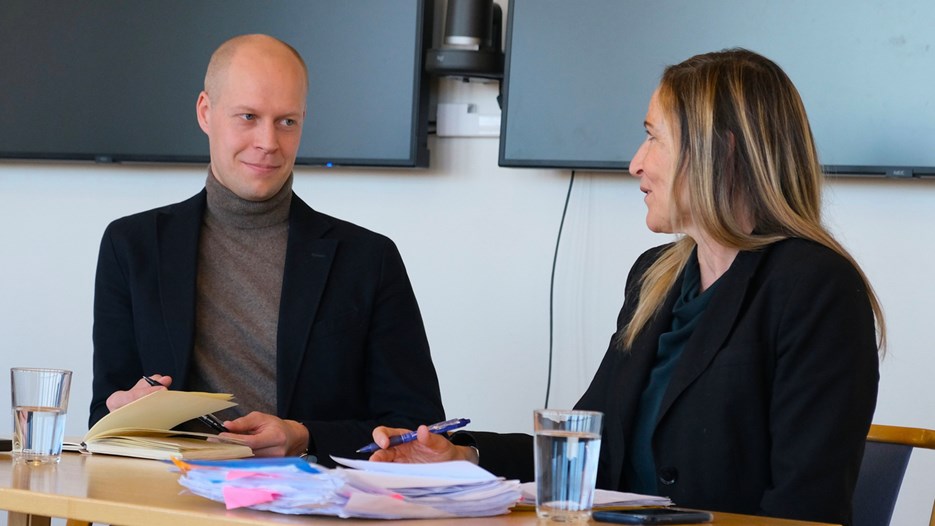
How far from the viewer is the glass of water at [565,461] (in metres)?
1.15

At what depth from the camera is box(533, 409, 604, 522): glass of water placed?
1.15 metres

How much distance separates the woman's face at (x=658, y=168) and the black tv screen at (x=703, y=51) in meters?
0.84

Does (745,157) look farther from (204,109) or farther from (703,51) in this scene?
(204,109)

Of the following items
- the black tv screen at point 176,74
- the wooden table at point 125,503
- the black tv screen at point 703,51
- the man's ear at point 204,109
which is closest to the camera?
the wooden table at point 125,503

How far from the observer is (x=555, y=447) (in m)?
1.15

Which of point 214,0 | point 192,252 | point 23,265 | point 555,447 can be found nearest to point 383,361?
point 192,252

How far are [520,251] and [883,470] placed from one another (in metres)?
1.29

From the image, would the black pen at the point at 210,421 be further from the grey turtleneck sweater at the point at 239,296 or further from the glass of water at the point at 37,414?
the grey turtleneck sweater at the point at 239,296

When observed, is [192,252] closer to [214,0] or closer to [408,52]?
[408,52]

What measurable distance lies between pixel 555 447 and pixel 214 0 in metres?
2.33

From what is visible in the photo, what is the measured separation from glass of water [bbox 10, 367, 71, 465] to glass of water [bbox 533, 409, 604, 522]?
0.66 meters

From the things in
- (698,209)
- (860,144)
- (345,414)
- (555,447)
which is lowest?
(345,414)

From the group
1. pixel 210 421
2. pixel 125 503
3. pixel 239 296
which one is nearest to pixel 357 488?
pixel 125 503

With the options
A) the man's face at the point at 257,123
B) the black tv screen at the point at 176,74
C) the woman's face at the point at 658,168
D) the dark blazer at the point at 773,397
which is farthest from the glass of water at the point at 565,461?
the black tv screen at the point at 176,74
